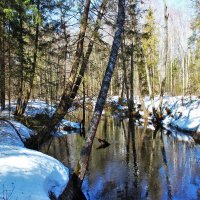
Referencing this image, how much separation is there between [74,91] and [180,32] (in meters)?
44.3

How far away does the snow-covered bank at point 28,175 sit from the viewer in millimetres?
6367

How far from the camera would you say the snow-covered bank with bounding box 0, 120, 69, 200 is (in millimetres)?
6367

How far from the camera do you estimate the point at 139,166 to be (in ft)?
43.6

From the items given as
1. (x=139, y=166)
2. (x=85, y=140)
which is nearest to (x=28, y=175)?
(x=85, y=140)

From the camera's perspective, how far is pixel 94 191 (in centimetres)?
1021

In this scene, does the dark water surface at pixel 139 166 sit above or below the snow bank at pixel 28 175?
below

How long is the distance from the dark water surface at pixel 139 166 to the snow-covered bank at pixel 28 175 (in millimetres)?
2112

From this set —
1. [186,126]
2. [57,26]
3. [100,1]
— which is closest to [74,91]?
[57,26]

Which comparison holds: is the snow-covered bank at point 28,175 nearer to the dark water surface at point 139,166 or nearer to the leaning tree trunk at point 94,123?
the leaning tree trunk at point 94,123

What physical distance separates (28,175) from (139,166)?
697 cm

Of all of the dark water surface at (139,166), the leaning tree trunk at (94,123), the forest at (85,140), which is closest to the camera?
the forest at (85,140)

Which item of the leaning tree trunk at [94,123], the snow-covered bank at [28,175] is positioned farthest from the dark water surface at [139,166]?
the snow-covered bank at [28,175]

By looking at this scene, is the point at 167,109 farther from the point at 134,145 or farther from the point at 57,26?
the point at 57,26

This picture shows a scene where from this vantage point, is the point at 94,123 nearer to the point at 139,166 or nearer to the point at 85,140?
the point at 85,140
